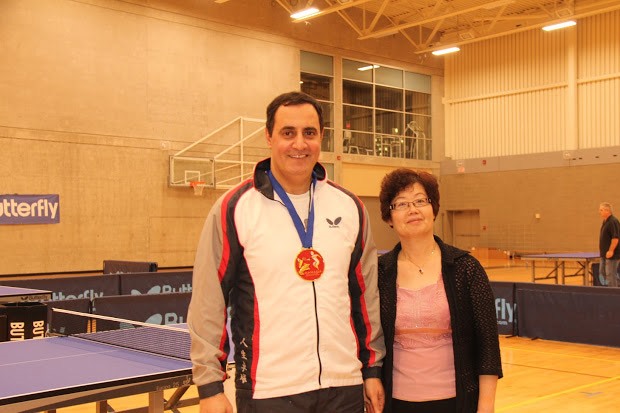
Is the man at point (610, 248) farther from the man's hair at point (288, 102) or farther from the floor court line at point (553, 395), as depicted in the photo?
the man's hair at point (288, 102)

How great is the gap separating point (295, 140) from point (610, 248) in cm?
1189

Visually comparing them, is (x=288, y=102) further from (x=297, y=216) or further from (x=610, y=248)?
(x=610, y=248)

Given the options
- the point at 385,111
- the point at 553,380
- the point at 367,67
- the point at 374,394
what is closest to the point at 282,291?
the point at 374,394

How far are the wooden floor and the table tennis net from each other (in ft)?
1.41

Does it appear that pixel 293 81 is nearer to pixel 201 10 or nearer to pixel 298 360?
pixel 201 10

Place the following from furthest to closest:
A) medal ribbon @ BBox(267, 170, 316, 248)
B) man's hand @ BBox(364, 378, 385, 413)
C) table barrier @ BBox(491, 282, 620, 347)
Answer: table barrier @ BBox(491, 282, 620, 347)
man's hand @ BBox(364, 378, 385, 413)
medal ribbon @ BBox(267, 170, 316, 248)

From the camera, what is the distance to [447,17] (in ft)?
74.4

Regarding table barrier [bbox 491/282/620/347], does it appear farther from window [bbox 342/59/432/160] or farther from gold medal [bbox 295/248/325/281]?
window [bbox 342/59/432/160]

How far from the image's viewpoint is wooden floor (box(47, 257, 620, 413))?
6274 mm

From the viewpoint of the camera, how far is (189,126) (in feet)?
67.5

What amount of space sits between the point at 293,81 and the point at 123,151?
6.48m

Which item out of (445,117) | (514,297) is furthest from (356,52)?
(514,297)

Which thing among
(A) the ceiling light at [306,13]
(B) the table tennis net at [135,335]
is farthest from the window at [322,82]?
(B) the table tennis net at [135,335]

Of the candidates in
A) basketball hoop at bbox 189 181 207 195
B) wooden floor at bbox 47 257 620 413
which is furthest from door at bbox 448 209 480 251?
wooden floor at bbox 47 257 620 413
